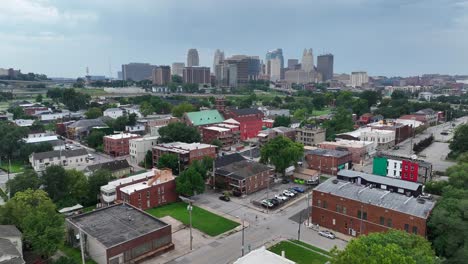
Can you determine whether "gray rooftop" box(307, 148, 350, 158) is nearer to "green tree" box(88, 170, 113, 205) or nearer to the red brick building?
the red brick building

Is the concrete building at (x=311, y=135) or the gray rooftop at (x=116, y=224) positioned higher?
the concrete building at (x=311, y=135)

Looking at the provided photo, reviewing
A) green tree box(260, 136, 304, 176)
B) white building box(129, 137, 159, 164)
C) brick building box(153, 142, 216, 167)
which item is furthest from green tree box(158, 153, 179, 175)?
green tree box(260, 136, 304, 176)

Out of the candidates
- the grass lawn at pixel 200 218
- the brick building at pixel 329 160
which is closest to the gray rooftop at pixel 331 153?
the brick building at pixel 329 160

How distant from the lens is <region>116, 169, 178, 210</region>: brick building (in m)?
40.3

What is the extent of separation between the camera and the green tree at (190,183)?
4288 centimetres

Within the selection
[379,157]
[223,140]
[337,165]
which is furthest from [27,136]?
[379,157]

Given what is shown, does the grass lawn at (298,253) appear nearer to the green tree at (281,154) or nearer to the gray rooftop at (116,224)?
the gray rooftop at (116,224)

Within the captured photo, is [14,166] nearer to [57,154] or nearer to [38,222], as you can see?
[57,154]

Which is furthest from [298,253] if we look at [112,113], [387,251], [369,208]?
[112,113]

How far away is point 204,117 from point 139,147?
93.0 feet

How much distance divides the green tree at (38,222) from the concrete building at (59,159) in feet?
93.5

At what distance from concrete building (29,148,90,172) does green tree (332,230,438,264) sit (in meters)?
53.8

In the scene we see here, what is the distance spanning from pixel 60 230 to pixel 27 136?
183 feet

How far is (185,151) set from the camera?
182 ft
